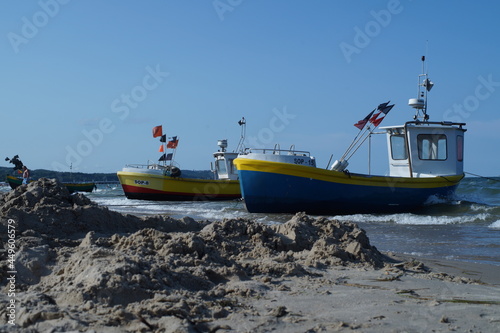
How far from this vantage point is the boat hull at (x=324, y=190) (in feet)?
45.6

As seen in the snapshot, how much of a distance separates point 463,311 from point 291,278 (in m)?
1.42

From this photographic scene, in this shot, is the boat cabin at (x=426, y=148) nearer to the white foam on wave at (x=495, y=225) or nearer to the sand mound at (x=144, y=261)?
the white foam on wave at (x=495, y=225)

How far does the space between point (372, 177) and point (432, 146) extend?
2297 mm

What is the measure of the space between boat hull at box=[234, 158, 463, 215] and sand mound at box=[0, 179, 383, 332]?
6.91 meters

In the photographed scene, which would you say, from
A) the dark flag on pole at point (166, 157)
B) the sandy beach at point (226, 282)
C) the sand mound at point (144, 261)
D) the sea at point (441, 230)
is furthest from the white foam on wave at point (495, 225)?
the dark flag on pole at point (166, 157)

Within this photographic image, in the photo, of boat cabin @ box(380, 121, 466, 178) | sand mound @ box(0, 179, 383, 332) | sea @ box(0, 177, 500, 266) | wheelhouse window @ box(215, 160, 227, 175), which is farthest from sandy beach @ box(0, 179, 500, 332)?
wheelhouse window @ box(215, 160, 227, 175)

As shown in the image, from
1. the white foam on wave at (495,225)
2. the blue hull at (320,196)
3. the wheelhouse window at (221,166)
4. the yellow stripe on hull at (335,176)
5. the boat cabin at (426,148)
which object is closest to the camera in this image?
the white foam on wave at (495,225)

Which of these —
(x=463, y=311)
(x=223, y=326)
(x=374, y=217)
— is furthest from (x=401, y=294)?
(x=374, y=217)

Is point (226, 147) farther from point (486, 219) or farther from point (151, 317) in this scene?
point (151, 317)

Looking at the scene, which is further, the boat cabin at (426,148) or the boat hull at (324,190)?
the boat cabin at (426,148)

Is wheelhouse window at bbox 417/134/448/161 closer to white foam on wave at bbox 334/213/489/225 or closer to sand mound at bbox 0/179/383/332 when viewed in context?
white foam on wave at bbox 334/213/489/225

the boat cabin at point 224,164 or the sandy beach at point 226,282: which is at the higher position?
the boat cabin at point 224,164

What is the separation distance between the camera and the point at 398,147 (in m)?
15.3

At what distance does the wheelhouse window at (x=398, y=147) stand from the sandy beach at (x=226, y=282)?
30.0ft
